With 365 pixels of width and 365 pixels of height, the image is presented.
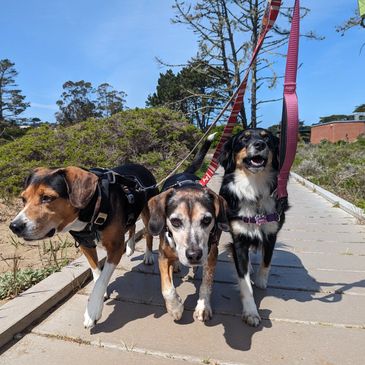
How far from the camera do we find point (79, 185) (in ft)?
8.64

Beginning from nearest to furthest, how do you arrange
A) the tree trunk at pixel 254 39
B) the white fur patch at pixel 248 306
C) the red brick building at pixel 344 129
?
the white fur patch at pixel 248 306
the tree trunk at pixel 254 39
the red brick building at pixel 344 129

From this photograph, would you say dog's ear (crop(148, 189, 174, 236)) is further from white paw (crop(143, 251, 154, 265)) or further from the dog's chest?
white paw (crop(143, 251, 154, 265))

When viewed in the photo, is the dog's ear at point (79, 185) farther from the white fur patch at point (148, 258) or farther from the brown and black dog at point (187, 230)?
the white fur patch at point (148, 258)

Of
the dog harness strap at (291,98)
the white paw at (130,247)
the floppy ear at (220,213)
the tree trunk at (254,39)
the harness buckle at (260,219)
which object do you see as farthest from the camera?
the tree trunk at (254,39)

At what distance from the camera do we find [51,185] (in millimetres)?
2545

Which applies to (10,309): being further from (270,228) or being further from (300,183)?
(300,183)

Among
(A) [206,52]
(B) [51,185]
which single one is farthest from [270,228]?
(A) [206,52]

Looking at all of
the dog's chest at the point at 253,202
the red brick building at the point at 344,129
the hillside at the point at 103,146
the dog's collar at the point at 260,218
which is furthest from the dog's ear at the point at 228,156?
the red brick building at the point at 344,129

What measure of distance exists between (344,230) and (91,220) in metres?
4.10

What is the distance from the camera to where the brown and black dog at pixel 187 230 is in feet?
7.89

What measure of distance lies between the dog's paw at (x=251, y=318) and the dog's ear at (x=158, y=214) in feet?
2.96

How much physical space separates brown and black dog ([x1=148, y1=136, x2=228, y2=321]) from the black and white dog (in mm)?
263

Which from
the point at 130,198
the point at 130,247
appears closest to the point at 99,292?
the point at 130,198

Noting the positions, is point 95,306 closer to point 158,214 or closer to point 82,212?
point 82,212
